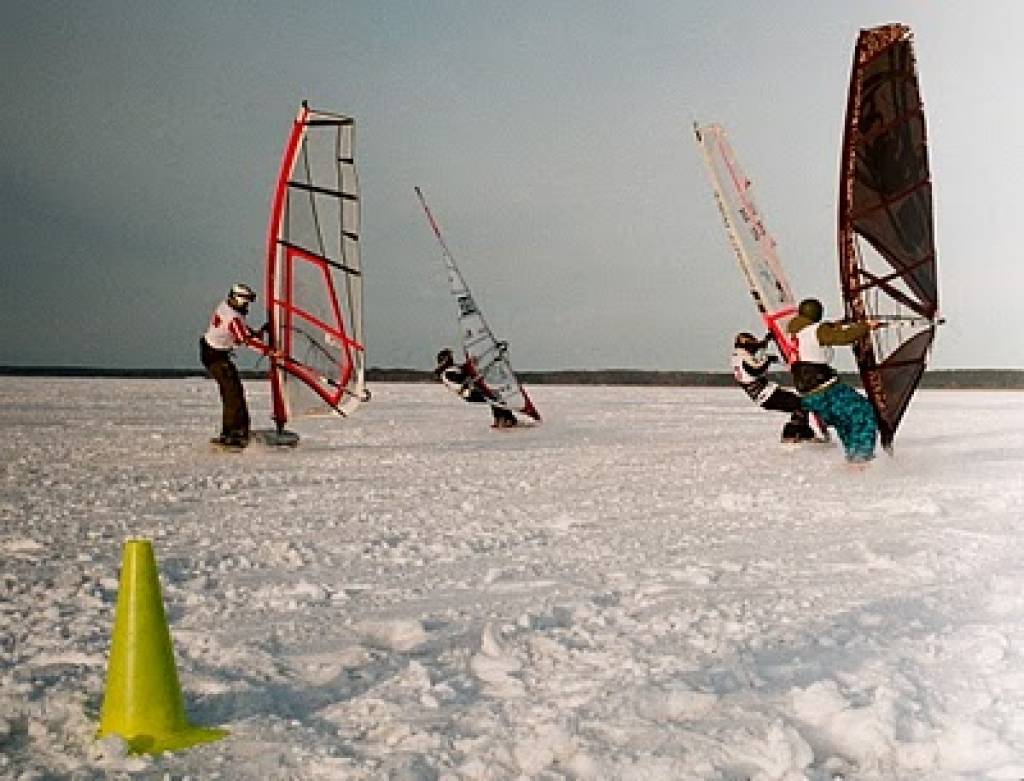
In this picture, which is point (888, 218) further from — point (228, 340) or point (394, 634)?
point (394, 634)

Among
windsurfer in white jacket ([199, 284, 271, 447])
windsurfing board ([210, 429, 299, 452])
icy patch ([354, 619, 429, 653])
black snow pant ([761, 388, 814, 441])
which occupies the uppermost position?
windsurfer in white jacket ([199, 284, 271, 447])

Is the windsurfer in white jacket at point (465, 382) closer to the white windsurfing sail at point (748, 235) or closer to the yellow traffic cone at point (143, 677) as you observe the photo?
the white windsurfing sail at point (748, 235)

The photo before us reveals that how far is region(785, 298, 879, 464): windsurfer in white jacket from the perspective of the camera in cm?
850

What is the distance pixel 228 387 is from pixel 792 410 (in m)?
5.21

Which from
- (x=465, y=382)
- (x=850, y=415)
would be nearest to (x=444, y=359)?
(x=465, y=382)

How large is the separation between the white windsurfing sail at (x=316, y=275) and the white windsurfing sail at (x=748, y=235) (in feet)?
12.5

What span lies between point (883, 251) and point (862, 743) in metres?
7.44

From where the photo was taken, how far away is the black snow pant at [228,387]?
931 cm

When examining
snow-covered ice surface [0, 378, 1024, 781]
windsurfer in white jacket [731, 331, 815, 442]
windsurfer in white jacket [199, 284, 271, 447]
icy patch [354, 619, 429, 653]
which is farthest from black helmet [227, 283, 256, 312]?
icy patch [354, 619, 429, 653]

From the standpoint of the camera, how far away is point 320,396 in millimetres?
10766

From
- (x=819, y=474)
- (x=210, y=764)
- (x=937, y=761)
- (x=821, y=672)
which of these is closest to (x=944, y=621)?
(x=821, y=672)

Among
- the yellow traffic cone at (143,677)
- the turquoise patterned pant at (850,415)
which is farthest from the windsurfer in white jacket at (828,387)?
the yellow traffic cone at (143,677)

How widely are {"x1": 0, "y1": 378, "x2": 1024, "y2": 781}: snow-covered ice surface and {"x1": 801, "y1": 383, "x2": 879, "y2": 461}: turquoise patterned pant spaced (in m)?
0.88

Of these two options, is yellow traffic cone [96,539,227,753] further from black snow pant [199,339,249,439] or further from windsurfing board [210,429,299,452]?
windsurfing board [210,429,299,452]
